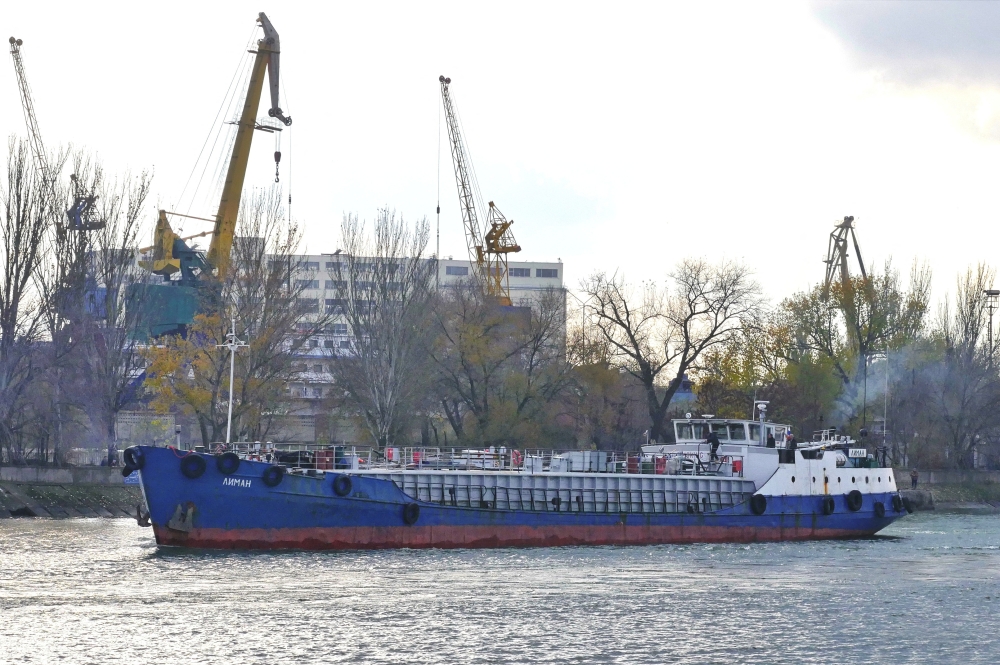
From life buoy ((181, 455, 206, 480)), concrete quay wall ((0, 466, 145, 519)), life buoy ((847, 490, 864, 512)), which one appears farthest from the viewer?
concrete quay wall ((0, 466, 145, 519))

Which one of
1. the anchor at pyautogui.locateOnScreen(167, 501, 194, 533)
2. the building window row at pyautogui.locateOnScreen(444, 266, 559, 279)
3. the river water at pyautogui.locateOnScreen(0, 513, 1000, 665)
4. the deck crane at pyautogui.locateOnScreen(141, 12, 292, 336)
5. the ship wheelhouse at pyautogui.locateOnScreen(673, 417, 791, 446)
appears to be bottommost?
the river water at pyautogui.locateOnScreen(0, 513, 1000, 665)

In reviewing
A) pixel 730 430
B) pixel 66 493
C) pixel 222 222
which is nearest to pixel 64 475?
pixel 66 493

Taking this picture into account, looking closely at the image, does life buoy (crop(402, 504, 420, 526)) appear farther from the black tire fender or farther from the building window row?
the building window row

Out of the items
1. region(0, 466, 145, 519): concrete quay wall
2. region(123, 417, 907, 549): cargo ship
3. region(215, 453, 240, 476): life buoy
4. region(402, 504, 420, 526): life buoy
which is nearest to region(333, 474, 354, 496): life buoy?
region(123, 417, 907, 549): cargo ship

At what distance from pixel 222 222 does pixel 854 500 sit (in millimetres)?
45532

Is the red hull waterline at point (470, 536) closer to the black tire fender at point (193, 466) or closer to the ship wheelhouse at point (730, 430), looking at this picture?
the black tire fender at point (193, 466)

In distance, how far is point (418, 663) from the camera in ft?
82.3

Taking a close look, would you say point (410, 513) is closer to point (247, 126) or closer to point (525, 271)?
point (247, 126)

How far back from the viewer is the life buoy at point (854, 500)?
172ft

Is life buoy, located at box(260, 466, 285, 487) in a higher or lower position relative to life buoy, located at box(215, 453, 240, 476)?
lower

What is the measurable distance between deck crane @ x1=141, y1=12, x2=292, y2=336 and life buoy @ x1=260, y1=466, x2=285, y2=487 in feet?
136

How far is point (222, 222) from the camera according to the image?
8225 centimetres

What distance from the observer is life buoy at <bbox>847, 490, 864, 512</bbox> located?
52.4m

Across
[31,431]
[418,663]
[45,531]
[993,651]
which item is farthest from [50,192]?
[993,651]
